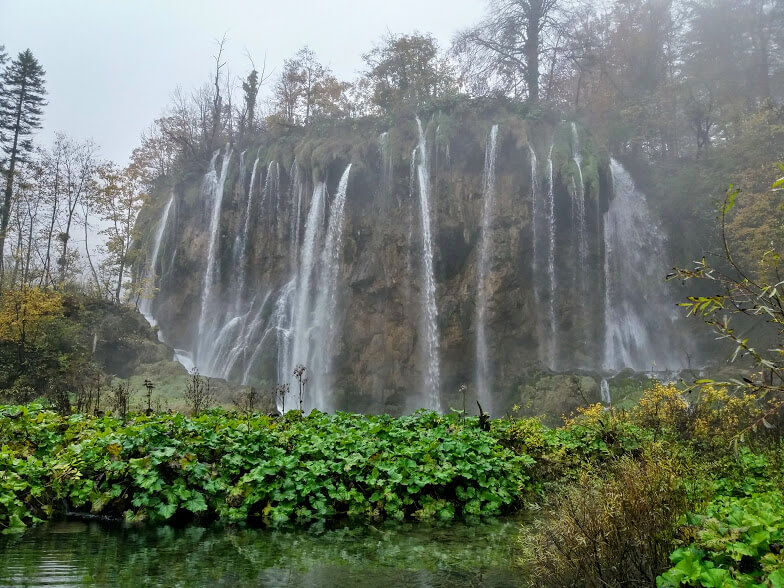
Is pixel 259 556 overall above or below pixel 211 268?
below

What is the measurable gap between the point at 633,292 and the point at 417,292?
30.1 ft

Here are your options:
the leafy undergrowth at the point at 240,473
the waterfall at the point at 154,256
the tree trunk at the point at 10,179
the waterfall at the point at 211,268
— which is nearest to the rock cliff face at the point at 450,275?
the waterfall at the point at 211,268

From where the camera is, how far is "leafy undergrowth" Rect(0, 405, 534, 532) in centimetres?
643

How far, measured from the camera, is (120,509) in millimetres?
6574

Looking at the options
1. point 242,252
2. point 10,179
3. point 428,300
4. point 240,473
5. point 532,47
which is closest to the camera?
point 240,473

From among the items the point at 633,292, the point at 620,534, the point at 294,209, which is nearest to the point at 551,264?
the point at 633,292

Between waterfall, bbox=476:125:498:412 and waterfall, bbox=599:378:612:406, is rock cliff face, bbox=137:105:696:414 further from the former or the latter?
waterfall, bbox=599:378:612:406

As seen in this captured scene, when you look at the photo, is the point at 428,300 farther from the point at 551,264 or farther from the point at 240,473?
the point at 240,473

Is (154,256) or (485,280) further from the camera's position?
(154,256)

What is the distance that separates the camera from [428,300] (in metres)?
24.5

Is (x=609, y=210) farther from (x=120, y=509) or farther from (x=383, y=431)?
(x=120, y=509)

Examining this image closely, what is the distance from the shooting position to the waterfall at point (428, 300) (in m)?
23.2

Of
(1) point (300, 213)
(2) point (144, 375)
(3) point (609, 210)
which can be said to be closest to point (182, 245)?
(1) point (300, 213)

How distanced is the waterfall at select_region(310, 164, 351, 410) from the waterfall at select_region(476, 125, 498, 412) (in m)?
6.20
